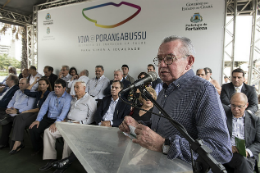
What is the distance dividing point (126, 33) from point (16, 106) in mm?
3626

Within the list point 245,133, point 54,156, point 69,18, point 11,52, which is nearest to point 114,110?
point 54,156

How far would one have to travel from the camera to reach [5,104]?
3.82 meters

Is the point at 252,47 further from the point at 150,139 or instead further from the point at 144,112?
the point at 150,139

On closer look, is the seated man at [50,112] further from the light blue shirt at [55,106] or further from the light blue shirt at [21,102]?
the light blue shirt at [21,102]

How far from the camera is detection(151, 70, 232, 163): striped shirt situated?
2.47 ft

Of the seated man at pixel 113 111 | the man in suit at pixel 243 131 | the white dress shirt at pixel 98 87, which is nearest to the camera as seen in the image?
the man in suit at pixel 243 131

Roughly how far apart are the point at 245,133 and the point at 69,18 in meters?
6.57

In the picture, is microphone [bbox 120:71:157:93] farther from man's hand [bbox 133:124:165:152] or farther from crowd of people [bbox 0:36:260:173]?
man's hand [bbox 133:124:165:152]

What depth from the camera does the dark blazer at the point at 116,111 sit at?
288cm

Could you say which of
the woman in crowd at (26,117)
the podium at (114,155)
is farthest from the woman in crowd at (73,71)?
the podium at (114,155)

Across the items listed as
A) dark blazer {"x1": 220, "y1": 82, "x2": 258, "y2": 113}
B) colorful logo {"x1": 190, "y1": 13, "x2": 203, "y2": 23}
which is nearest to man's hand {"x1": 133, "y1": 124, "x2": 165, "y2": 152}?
dark blazer {"x1": 220, "y1": 82, "x2": 258, "y2": 113}

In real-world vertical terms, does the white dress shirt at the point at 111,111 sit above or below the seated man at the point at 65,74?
below

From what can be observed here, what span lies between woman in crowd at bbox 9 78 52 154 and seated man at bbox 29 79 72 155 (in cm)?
25

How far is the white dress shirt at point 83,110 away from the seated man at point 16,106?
1192 mm
